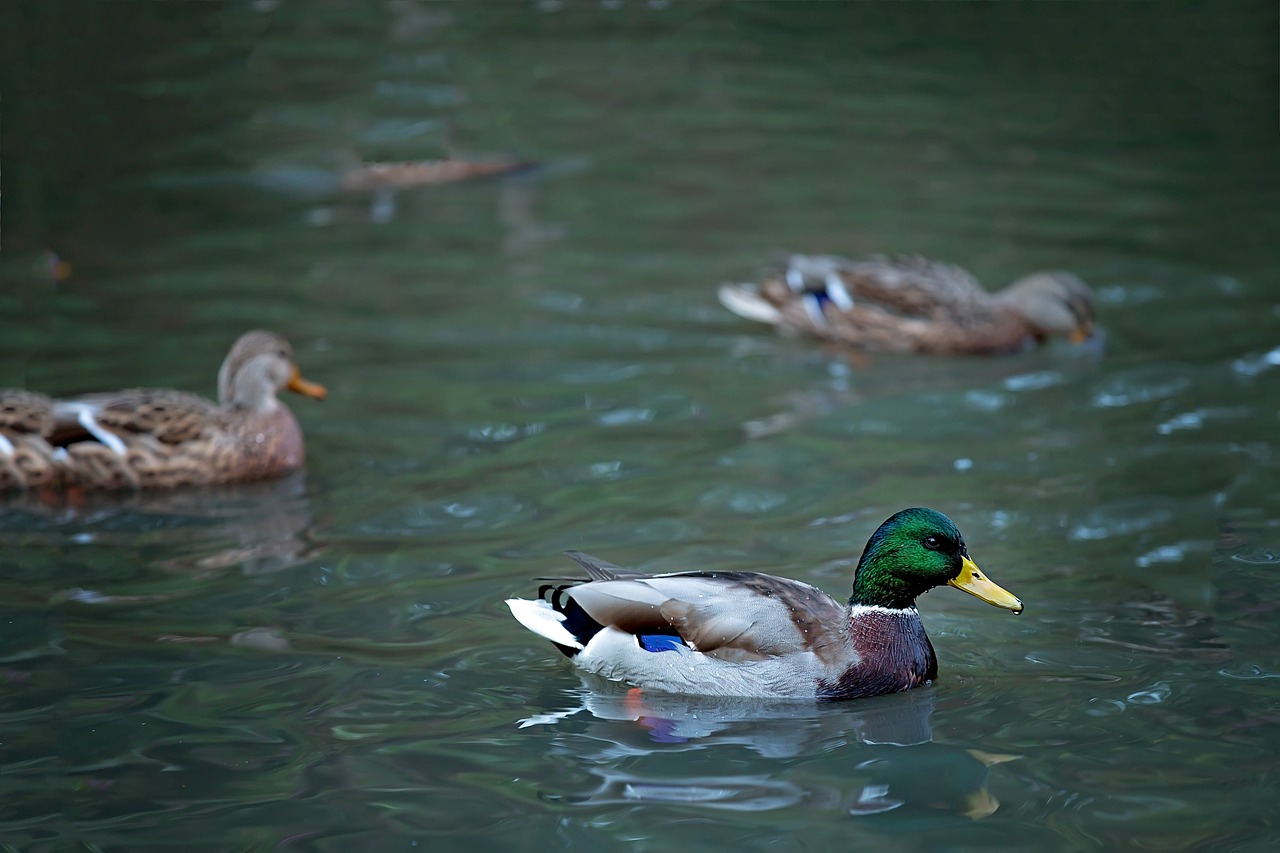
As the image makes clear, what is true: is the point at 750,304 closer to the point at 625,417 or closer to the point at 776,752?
the point at 625,417

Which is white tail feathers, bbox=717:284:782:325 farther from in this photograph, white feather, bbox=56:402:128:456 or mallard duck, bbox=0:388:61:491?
mallard duck, bbox=0:388:61:491

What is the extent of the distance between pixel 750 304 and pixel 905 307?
1.05 meters

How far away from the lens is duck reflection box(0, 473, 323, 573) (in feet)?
25.2

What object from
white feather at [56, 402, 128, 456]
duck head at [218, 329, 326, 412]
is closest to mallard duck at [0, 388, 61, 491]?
white feather at [56, 402, 128, 456]

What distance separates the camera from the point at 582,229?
1384 centimetres

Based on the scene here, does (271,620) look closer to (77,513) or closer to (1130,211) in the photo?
(77,513)

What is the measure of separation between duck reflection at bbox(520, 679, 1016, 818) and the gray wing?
22cm

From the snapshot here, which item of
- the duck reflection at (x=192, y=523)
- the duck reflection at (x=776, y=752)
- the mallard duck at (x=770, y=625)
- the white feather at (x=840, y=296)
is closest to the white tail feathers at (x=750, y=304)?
the white feather at (x=840, y=296)

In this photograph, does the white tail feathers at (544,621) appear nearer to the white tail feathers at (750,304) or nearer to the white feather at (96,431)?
the white feather at (96,431)

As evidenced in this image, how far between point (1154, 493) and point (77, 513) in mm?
5370

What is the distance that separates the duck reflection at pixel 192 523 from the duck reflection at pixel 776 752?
2.21 m

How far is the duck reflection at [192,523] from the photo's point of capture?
302 inches

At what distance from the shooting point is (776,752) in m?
5.73

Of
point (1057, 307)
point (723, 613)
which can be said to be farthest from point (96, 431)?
point (1057, 307)
